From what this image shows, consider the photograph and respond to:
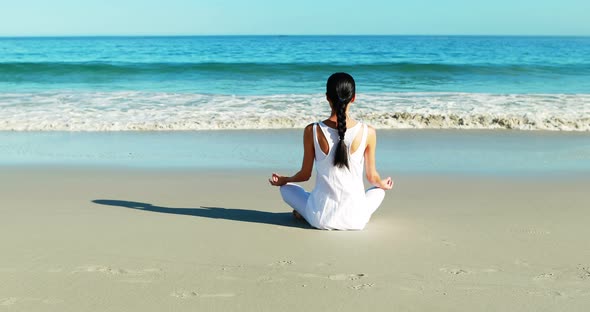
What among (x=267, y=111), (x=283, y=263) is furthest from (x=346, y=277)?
(x=267, y=111)

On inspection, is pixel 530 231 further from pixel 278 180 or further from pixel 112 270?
pixel 112 270

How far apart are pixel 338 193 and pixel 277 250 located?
0.74 metres

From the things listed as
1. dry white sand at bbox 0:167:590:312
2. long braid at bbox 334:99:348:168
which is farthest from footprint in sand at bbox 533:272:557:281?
long braid at bbox 334:99:348:168

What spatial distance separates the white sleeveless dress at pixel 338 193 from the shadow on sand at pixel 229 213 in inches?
7.3

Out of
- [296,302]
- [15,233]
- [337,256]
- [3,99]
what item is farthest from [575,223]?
[3,99]

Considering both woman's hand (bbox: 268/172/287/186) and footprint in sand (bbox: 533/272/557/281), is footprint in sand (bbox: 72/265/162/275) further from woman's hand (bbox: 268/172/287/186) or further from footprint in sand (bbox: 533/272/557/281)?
footprint in sand (bbox: 533/272/557/281)

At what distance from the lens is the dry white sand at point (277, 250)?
328 centimetres

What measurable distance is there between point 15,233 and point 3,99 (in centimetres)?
1167

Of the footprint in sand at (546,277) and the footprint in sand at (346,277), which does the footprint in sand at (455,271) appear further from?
the footprint in sand at (346,277)

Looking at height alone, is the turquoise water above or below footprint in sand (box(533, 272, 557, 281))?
below

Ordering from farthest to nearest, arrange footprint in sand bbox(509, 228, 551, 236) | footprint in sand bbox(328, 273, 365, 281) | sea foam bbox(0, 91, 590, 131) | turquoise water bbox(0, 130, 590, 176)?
1. sea foam bbox(0, 91, 590, 131)
2. turquoise water bbox(0, 130, 590, 176)
3. footprint in sand bbox(509, 228, 551, 236)
4. footprint in sand bbox(328, 273, 365, 281)

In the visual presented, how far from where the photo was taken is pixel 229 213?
520 cm

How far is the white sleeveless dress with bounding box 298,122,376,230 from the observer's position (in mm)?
4613

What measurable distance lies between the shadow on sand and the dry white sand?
0.02 metres
